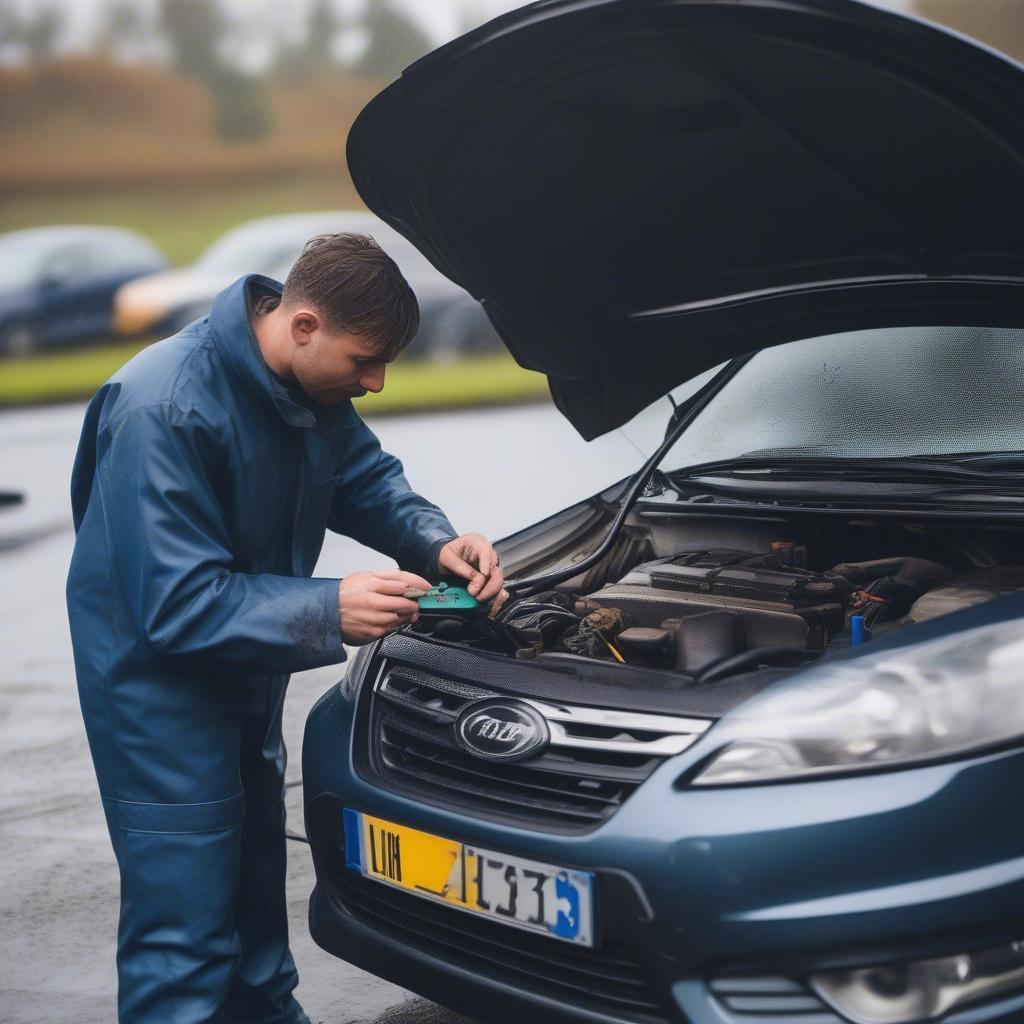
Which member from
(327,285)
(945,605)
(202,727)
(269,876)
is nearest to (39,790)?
(269,876)

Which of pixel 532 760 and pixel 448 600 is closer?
pixel 532 760

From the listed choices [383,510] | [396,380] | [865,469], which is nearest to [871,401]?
[865,469]

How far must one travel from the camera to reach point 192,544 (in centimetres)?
218

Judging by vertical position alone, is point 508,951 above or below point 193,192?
below

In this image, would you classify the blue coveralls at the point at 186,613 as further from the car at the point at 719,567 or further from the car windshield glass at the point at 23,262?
the car windshield glass at the point at 23,262

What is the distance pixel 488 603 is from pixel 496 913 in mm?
645

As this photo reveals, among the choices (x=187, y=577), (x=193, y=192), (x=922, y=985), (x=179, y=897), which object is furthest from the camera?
(x=193, y=192)

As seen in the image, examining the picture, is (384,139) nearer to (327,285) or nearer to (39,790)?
(327,285)

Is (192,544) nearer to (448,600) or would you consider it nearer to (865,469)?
(448,600)

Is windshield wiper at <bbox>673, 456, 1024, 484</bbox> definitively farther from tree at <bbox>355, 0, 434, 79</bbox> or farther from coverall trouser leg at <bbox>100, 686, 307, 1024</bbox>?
tree at <bbox>355, 0, 434, 79</bbox>

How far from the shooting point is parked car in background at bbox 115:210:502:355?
13086 millimetres

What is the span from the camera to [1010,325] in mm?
2760

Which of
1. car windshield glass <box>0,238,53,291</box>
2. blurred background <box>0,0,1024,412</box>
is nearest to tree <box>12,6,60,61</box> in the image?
blurred background <box>0,0,1024,412</box>

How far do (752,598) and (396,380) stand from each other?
11990 millimetres
